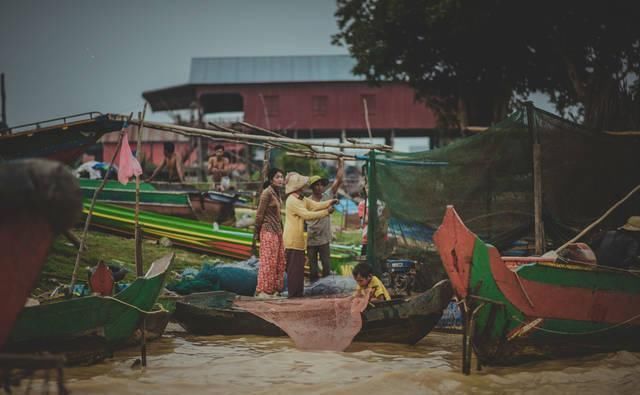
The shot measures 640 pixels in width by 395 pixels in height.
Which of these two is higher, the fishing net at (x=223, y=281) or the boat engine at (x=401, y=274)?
the boat engine at (x=401, y=274)

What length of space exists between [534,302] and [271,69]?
92.3ft

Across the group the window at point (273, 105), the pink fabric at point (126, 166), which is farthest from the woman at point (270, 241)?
the window at point (273, 105)

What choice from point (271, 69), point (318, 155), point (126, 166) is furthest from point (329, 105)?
point (126, 166)

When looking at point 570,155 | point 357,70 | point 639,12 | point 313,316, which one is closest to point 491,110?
point 357,70

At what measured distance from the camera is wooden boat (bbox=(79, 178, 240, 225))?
13.6m

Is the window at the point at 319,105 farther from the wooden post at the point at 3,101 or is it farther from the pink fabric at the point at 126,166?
the pink fabric at the point at 126,166

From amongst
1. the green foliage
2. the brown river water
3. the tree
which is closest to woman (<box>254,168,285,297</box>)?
the brown river water

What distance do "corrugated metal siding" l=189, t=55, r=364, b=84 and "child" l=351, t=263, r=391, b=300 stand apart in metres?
25.1

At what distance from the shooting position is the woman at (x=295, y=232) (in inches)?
281

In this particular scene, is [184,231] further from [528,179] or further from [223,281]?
[528,179]

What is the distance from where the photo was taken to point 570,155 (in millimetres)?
6949

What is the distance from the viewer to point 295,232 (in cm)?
720

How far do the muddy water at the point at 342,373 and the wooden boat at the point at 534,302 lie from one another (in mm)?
183

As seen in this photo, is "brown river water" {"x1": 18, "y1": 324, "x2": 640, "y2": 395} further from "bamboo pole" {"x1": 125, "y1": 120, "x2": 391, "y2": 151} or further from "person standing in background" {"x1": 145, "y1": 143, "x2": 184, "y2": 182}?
"person standing in background" {"x1": 145, "y1": 143, "x2": 184, "y2": 182}
